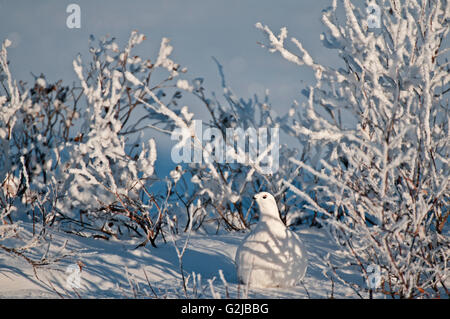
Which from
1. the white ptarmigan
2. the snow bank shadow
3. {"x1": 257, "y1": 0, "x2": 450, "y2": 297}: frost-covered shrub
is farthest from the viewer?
the snow bank shadow

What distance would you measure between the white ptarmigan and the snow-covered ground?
0.22 ft

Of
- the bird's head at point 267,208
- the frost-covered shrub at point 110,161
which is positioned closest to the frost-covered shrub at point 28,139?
the frost-covered shrub at point 110,161

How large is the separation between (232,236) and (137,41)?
2.80 meters

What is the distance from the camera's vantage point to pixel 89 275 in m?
2.83

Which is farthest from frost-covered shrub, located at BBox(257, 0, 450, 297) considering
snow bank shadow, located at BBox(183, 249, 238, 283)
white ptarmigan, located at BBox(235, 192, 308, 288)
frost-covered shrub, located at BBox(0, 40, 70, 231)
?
frost-covered shrub, located at BBox(0, 40, 70, 231)

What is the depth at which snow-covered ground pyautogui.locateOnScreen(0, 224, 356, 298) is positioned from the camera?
8.18 ft

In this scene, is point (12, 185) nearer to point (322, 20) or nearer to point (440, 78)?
point (322, 20)

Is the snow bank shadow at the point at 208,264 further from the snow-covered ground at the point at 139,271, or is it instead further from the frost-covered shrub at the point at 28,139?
the frost-covered shrub at the point at 28,139

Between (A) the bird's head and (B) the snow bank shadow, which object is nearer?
(A) the bird's head

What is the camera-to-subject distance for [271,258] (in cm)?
260

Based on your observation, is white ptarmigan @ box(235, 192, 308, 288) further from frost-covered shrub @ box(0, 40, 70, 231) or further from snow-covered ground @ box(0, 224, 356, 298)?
frost-covered shrub @ box(0, 40, 70, 231)

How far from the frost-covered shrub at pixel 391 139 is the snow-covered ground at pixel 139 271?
39 cm

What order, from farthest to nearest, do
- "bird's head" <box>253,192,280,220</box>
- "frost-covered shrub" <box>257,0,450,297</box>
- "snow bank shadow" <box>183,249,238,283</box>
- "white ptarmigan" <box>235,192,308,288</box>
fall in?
"snow bank shadow" <box>183,249,238,283</box>, "bird's head" <box>253,192,280,220</box>, "white ptarmigan" <box>235,192,308,288</box>, "frost-covered shrub" <box>257,0,450,297</box>

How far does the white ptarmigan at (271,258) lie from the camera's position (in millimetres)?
2586
